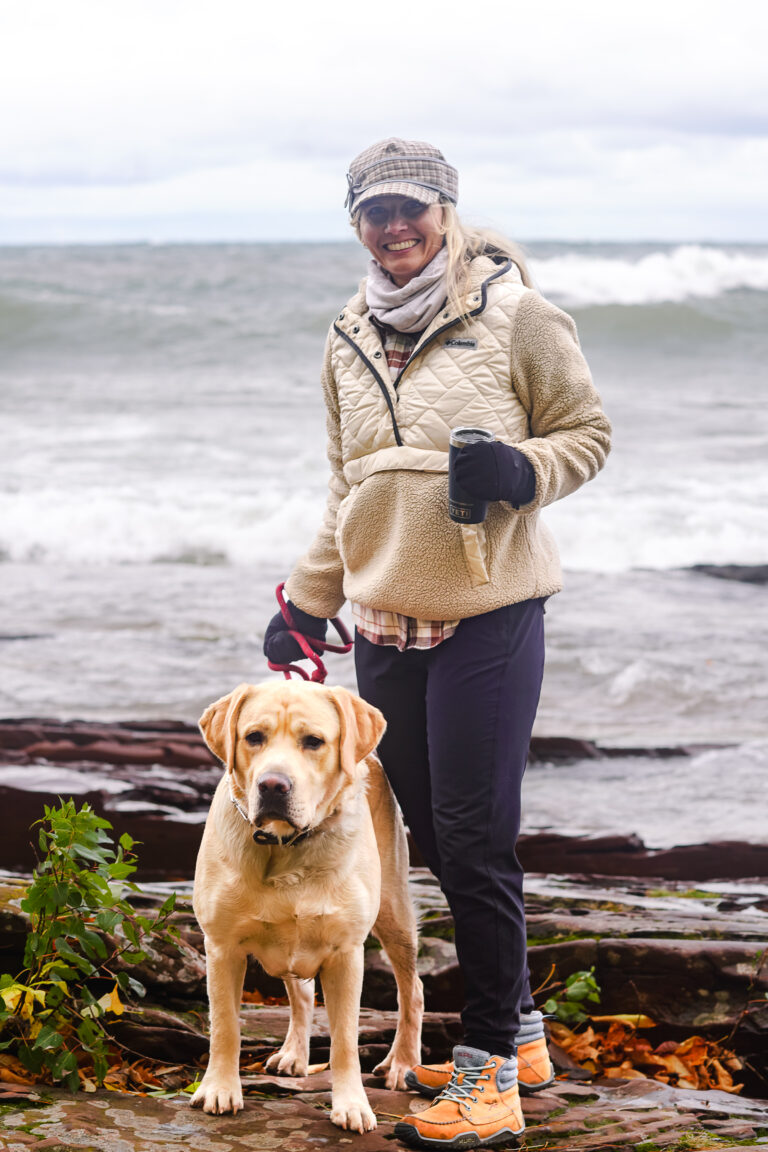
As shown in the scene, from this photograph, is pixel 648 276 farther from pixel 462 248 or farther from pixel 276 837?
pixel 276 837

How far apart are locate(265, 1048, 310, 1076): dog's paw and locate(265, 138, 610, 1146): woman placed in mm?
363

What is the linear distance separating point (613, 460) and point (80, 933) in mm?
18536

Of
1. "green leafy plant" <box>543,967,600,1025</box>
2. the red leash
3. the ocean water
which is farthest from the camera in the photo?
the ocean water

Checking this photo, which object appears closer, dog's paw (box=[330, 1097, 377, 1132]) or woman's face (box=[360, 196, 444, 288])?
dog's paw (box=[330, 1097, 377, 1132])

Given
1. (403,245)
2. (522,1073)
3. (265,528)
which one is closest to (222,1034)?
(522,1073)

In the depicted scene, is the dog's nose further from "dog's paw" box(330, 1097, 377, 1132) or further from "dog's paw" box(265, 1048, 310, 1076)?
"dog's paw" box(265, 1048, 310, 1076)

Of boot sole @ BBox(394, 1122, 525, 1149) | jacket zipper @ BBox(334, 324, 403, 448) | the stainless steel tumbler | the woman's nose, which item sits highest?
the woman's nose

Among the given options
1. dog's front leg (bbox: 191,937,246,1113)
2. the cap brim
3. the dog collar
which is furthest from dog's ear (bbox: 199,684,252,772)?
the cap brim

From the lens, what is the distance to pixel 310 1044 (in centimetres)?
369

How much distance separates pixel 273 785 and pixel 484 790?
24.6 inches

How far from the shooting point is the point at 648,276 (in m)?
40.8

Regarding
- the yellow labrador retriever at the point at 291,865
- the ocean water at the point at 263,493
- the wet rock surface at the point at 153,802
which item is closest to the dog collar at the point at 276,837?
the yellow labrador retriever at the point at 291,865

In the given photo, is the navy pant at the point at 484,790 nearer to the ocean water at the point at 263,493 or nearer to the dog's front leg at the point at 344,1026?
the dog's front leg at the point at 344,1026

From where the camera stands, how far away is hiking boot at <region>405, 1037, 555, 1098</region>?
3363mm
